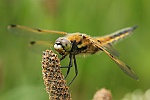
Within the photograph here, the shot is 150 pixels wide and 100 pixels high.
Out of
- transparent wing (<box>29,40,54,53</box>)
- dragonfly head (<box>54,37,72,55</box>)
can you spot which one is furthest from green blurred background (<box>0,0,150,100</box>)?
dragonfly head (<box>54,37,72,55</box>)

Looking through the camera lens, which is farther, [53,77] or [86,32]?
[86,32]

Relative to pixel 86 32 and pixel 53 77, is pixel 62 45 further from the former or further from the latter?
pixel 86 32

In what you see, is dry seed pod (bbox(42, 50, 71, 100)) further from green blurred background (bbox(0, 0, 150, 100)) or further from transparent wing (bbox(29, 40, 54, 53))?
green blurred background (bbox(0, 0, 150, 100))

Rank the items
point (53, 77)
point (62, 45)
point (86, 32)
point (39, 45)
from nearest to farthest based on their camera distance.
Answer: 1. point (53, 77)
2. point (62, 45)
3. point (39, 45)
4. point (86, 32)

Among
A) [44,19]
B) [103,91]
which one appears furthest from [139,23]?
[103,91]

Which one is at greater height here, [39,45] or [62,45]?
[39,45]

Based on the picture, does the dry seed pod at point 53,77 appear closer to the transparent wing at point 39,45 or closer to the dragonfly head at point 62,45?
the dragonfly head at point 62,45

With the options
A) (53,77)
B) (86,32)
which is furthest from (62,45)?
(86,32)
